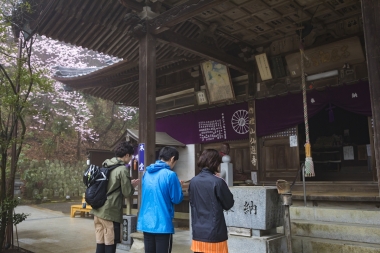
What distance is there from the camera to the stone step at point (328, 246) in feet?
15.1

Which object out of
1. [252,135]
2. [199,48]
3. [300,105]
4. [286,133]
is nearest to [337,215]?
[286,133]

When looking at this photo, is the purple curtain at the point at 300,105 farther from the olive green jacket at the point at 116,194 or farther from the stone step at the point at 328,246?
the olive green jacket at the point at 116,194

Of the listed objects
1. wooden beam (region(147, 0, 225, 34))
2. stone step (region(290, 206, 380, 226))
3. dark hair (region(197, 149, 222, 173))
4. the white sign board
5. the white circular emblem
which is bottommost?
stone step (region(290, 206, 380, 226))

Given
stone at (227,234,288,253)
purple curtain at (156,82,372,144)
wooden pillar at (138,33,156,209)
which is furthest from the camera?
purple curtain at (156,82,372,144)

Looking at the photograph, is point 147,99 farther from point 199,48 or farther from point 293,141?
point 293,141

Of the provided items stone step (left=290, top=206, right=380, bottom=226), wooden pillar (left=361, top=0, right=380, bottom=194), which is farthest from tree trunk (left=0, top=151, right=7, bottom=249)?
wooden pillar (left=361, top=0, right=380, bottom=194)

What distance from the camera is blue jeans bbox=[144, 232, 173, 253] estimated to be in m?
3.30

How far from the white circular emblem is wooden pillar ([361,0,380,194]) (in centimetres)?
554

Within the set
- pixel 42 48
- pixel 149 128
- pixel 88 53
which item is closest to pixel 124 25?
pixel 149 128

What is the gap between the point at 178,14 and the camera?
6.37 meters

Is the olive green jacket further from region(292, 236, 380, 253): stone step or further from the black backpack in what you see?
region(292, 236, 380, 253): stone step

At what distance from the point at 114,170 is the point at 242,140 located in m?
6.44

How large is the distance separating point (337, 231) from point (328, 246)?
1.58ft

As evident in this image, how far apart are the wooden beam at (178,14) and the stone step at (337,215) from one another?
446 cm
